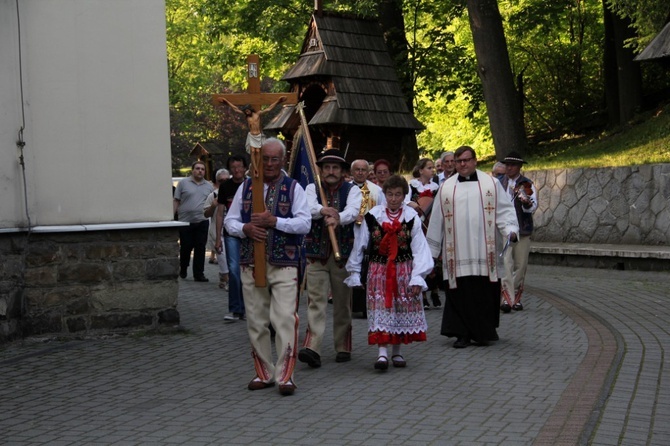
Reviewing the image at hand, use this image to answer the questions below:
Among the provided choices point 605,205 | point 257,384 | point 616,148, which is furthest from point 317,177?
point 616,148

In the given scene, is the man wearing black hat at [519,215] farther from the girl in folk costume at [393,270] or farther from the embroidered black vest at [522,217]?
the girl in folk costume at [393,270]

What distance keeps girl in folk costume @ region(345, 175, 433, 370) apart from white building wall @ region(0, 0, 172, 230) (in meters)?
2.89

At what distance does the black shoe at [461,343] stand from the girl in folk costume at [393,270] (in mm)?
1026

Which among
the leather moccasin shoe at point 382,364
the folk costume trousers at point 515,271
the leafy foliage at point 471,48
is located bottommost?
the leather moccasin shoe at point 382,364

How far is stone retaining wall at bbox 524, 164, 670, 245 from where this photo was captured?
18766 millimetres

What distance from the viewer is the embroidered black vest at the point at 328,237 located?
1002cm

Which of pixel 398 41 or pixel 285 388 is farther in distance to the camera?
pixel 398 41

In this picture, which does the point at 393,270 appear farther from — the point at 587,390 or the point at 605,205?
the point at 605,205

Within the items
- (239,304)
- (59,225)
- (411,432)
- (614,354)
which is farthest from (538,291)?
(411,432)

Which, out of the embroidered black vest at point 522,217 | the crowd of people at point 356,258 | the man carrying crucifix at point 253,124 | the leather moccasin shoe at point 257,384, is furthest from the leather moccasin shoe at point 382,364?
the embroidered black vest at point 522,217

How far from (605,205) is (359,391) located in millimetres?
12410

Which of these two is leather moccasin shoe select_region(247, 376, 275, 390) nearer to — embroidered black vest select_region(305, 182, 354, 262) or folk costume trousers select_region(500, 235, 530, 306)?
embroidered black vest select_region(305, 182, 354, 262)

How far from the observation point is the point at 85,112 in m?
11.5

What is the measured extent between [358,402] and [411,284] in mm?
1736
